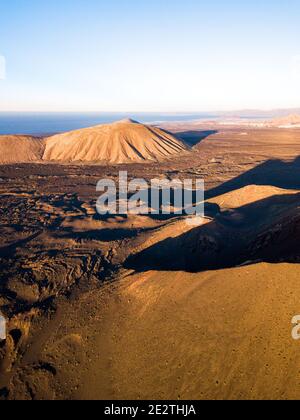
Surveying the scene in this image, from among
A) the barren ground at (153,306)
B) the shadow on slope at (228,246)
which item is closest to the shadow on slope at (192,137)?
the shadow on slope at (228,246)

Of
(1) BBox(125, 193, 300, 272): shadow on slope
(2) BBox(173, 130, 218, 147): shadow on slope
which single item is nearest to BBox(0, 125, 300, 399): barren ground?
(1) BBox(125, 193, 300, 272): shadow on slope

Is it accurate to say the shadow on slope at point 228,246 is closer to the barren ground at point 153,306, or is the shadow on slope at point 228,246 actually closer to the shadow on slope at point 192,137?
the barren ground at point 153,306

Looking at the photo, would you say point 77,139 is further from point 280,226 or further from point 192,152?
point 280,226

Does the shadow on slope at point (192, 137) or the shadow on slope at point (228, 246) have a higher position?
the shadow on slope at point (192, 137)

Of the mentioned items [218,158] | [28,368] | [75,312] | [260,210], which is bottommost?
[28,368]

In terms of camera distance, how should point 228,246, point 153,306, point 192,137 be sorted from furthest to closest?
point 192,137 → point 228,246 → point 153,306

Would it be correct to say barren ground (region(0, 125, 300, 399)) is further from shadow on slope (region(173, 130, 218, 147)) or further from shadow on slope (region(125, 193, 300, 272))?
shadow on slope (region(173, 130, 218, 147))

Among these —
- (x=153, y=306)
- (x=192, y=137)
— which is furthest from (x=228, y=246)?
(x=192, y=137)

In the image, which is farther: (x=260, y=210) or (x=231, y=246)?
(x=260, y=210)

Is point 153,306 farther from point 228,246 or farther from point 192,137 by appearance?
point 192,137

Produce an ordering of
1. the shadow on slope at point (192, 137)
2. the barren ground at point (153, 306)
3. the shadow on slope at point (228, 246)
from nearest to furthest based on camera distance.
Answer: the barren ground at point (153, 306) < the shadow on slope at point (228, 246) < the shadow on slope at point (192, 137)
